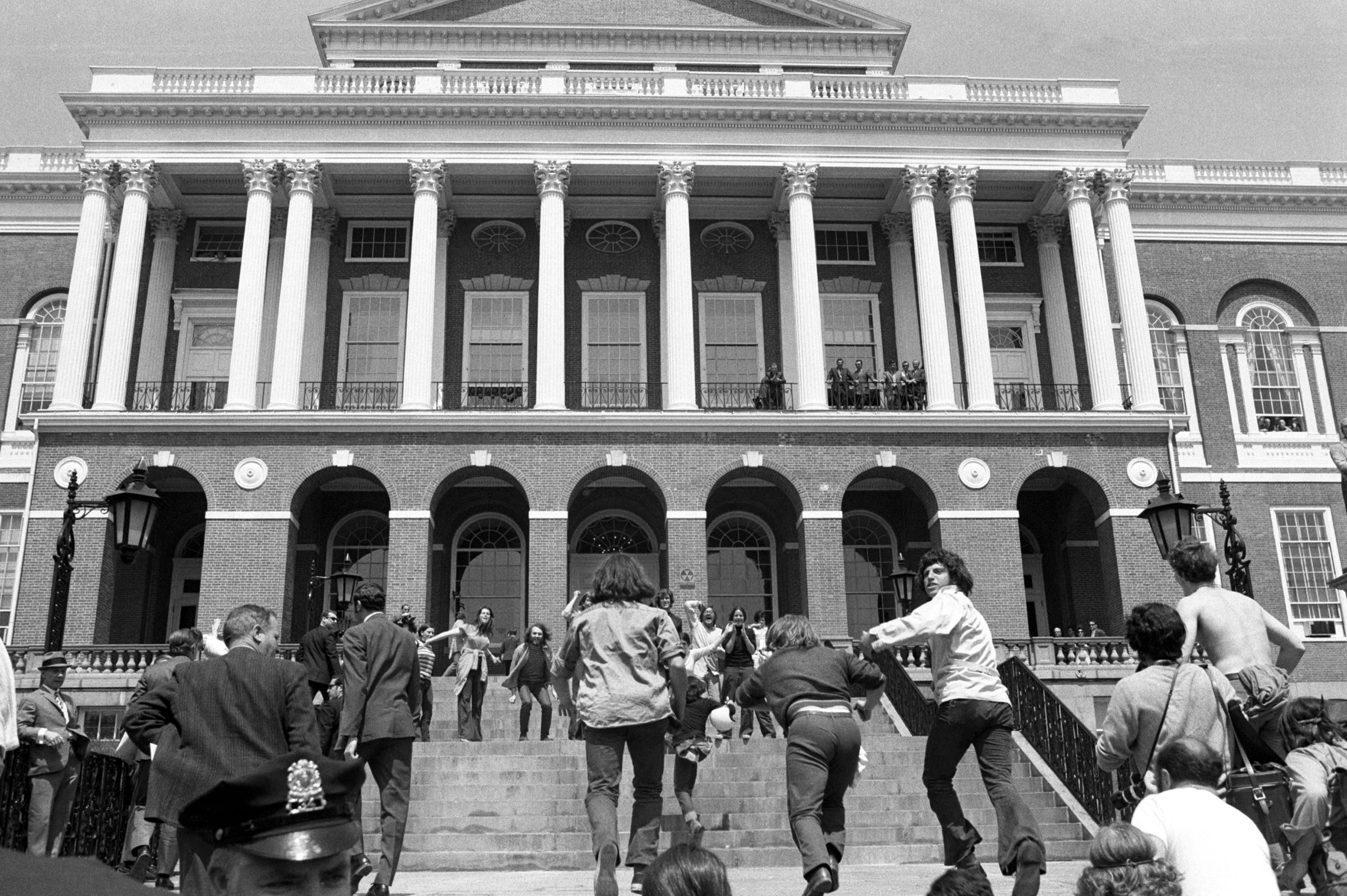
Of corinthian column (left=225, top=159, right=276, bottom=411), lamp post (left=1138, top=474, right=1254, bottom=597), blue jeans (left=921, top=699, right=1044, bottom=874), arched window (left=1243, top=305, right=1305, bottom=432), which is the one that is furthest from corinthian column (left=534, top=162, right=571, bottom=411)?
blue jeans (left=921, top=699, right=1044, bottom=874)

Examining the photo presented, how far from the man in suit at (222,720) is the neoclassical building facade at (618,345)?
21.1 metres

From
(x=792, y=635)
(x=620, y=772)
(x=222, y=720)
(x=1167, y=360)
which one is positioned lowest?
(x=620, y=772)

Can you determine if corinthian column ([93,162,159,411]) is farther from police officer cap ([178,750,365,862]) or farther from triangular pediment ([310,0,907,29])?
police officer cap ([178,750,365,862])

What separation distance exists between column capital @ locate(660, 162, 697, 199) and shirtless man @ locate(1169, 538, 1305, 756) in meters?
24.5

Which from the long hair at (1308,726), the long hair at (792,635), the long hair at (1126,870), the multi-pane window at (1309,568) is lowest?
the long hair at (1126,870)

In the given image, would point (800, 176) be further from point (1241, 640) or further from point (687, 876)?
point (687, 876)

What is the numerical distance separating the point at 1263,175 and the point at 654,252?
19198mm

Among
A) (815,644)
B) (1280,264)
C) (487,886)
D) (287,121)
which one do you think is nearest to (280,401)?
(287,121)

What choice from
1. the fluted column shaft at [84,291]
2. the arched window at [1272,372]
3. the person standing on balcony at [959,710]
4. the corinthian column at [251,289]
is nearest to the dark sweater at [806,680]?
the person standing on balcony at [959,710]

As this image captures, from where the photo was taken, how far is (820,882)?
7172 millimetres

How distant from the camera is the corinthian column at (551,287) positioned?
29078mm

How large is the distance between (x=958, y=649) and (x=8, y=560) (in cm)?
3027

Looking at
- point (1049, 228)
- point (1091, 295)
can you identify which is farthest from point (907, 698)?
point (1049, 228)

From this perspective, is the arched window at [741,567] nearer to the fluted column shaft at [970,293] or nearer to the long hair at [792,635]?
the fluted column shaft at [970,293]
